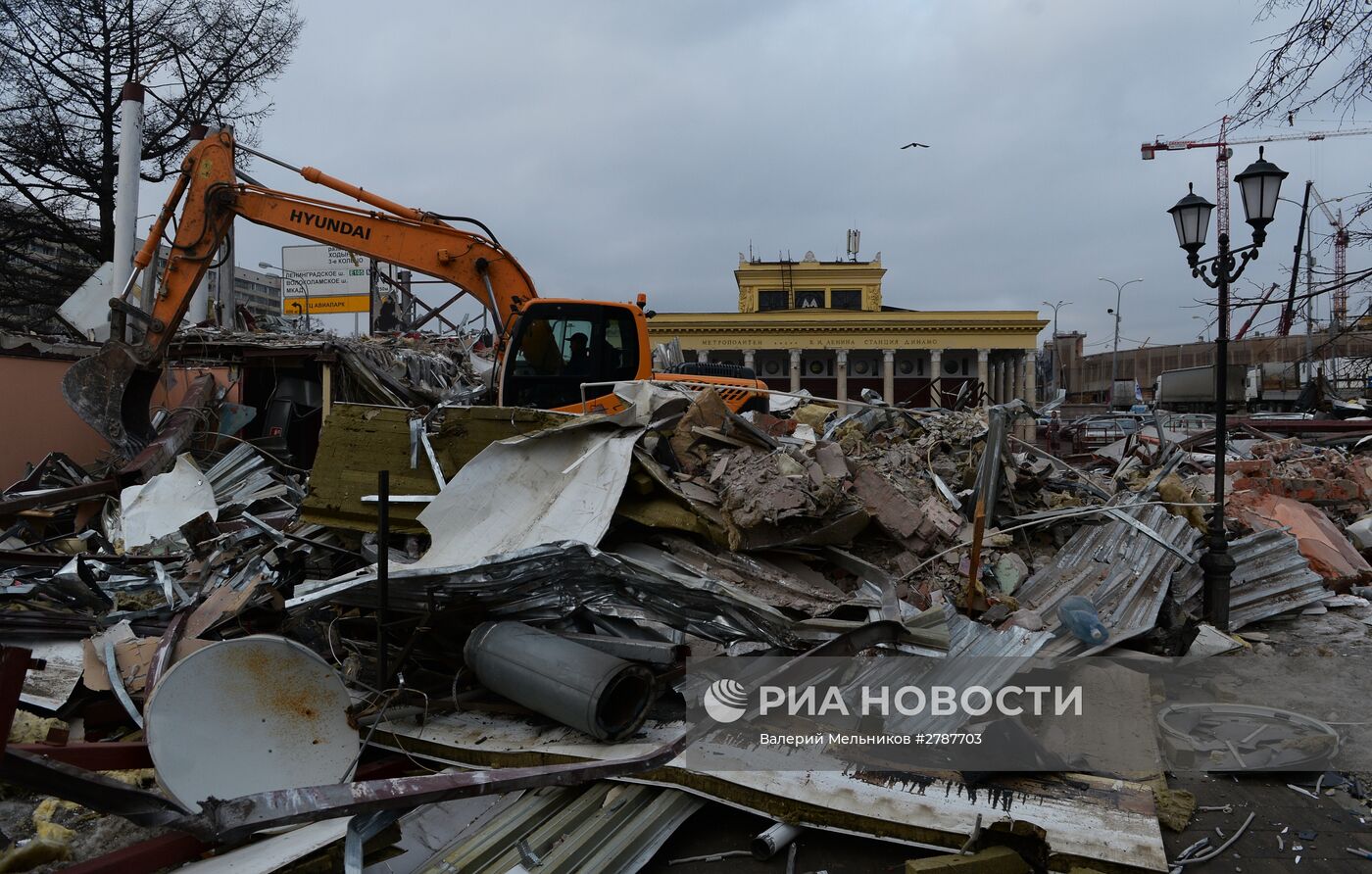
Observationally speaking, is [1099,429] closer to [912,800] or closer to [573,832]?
[912,800]

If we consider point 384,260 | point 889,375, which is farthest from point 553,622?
point 889,375

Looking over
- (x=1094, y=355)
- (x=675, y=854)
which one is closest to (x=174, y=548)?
(x=675, y=854)

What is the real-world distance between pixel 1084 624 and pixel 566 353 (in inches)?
204

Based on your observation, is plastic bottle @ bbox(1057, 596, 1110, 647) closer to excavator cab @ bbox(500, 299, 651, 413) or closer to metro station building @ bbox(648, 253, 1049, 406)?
excavator cab @ bbox(500, 299, 651, 413)

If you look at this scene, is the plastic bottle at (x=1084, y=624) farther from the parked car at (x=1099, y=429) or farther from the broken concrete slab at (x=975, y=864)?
the parked car at (x=1099, y=429)

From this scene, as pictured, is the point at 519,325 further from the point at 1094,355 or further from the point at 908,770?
the point at 1094,355

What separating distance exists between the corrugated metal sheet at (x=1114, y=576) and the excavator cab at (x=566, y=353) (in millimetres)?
4232

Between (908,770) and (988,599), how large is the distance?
1.99 m

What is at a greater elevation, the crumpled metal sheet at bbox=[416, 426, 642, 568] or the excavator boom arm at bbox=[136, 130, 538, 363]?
the excavator boom arm at bbox=[136, 130, 538, 363]

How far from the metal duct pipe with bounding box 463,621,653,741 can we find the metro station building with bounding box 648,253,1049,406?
3983 cm

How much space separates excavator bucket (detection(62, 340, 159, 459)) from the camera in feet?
27.9

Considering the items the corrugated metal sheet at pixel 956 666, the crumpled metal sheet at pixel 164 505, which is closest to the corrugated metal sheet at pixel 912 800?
the corrugated metal sheet at pixel 956 666

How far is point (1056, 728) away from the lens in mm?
4602

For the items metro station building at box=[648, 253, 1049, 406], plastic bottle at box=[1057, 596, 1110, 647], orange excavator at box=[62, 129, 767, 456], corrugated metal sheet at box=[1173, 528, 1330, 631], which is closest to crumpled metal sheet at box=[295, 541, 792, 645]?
plastic bottle at box=[1057, 596, 1110, 647]
